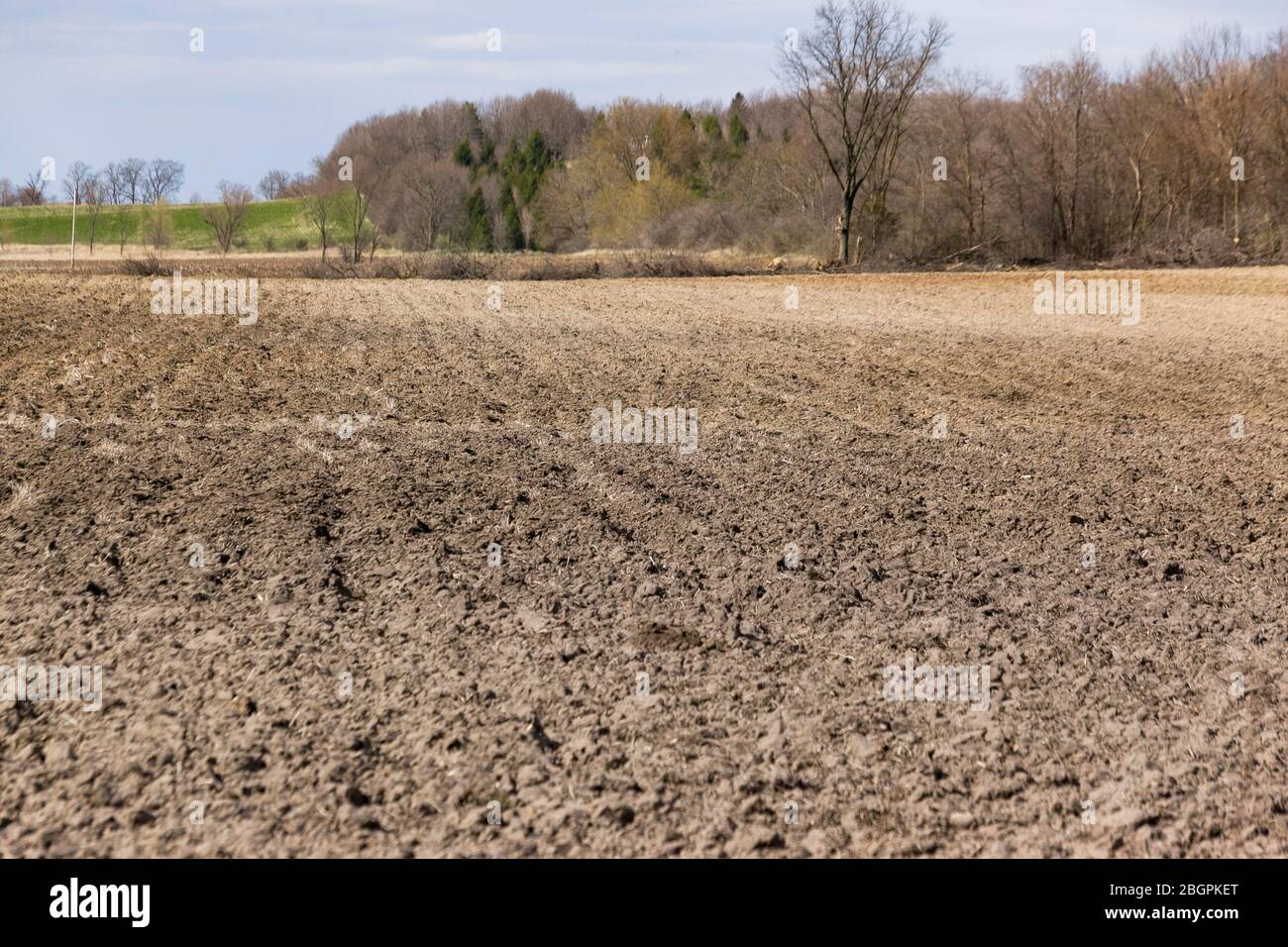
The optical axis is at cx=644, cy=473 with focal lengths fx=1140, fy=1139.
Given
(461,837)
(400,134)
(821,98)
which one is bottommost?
(461,837)

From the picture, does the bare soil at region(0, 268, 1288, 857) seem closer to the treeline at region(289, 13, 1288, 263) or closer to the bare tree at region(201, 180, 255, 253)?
the treeline at region(289, 13, 1288, 263)

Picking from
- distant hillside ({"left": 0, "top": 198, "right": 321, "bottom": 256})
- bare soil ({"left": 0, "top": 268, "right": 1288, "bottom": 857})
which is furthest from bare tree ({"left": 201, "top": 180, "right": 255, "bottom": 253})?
bare soil ({"left": 0, "top": 268, "right": 1288, "bottom": 857})

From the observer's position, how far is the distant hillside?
8538 centimetres

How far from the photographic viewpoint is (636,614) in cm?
626

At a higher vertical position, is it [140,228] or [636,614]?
[140,228]

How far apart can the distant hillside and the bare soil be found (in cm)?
7568

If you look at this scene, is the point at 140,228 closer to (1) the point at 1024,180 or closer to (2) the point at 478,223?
(2) the point at 478,223

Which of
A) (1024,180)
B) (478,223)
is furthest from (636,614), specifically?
(478,223)

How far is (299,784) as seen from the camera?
433cm

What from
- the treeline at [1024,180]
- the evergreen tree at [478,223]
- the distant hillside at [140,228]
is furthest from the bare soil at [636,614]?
the distant hillside at [140,228]

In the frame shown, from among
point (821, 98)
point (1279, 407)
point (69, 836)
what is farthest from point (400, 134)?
point (69, 836)

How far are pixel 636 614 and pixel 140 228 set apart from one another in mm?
88590
